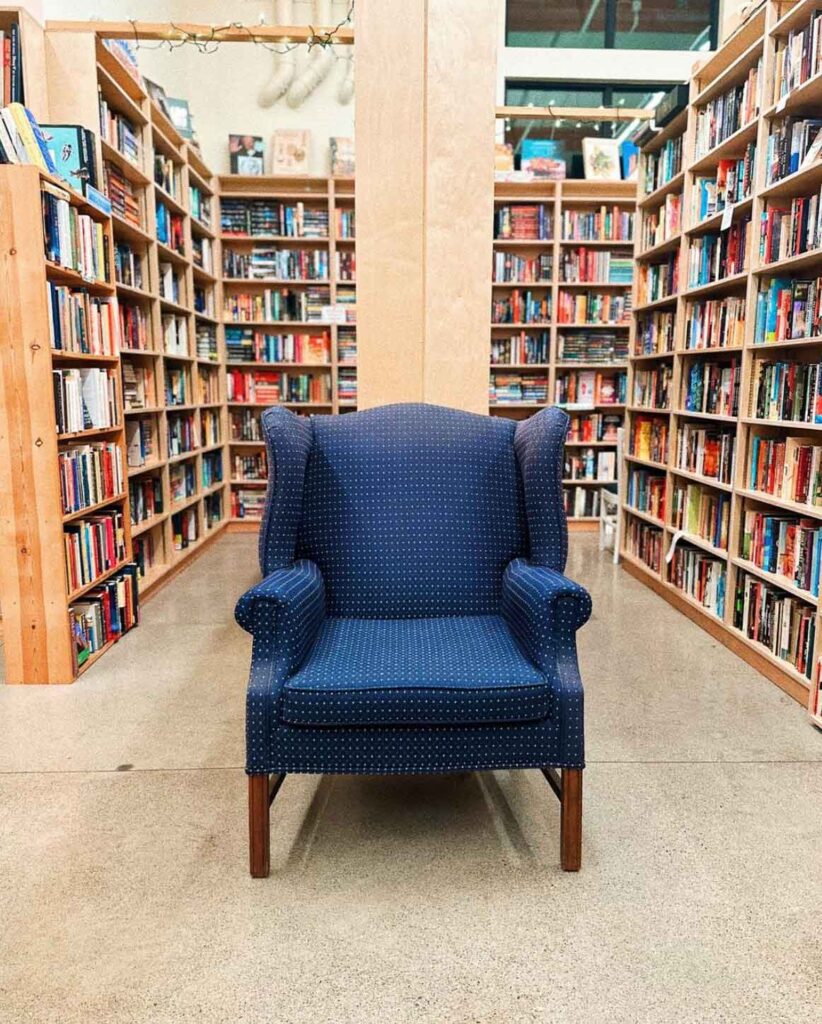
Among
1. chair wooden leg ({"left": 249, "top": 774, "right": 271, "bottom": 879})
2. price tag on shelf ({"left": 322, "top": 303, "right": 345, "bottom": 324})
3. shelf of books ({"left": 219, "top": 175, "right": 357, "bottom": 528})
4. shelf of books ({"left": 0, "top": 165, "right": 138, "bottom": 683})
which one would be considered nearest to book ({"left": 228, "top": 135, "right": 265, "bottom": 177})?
shelf of books ({"left": 219, "top": 175, "right": 357, "bottom": 528})

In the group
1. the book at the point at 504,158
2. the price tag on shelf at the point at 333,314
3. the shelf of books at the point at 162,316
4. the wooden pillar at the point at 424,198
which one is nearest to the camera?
the wooden pillar at the point at 424,198

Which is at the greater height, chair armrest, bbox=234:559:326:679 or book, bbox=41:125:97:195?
book, bbox=41:125:97:195

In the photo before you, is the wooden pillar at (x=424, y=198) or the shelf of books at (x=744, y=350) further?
the shelf of books at (x=744, y=350)

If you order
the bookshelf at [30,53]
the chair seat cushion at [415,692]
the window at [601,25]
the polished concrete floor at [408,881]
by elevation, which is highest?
the window at [601,25]

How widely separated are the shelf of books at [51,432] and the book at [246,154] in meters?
2.74

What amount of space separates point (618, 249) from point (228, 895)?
5.26 meters

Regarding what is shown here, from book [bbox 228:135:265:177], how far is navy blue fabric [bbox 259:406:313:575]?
420cm

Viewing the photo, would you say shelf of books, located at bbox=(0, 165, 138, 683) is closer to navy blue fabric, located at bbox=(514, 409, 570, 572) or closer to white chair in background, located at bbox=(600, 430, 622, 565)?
navy blue fabric, located at bbox=(514, 409, 570, 572)

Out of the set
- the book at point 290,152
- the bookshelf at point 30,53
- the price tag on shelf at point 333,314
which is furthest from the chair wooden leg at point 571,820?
the book at point 290,152

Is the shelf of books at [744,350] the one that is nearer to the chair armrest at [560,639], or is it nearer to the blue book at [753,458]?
the blue book at [753,458]

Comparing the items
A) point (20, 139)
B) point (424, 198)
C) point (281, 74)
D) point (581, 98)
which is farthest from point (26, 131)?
point (581, 98)

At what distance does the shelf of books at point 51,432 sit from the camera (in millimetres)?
2514

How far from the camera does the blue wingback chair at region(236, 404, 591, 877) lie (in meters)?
1.57

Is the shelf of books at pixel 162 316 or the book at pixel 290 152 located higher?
the book at pixel 290 152
